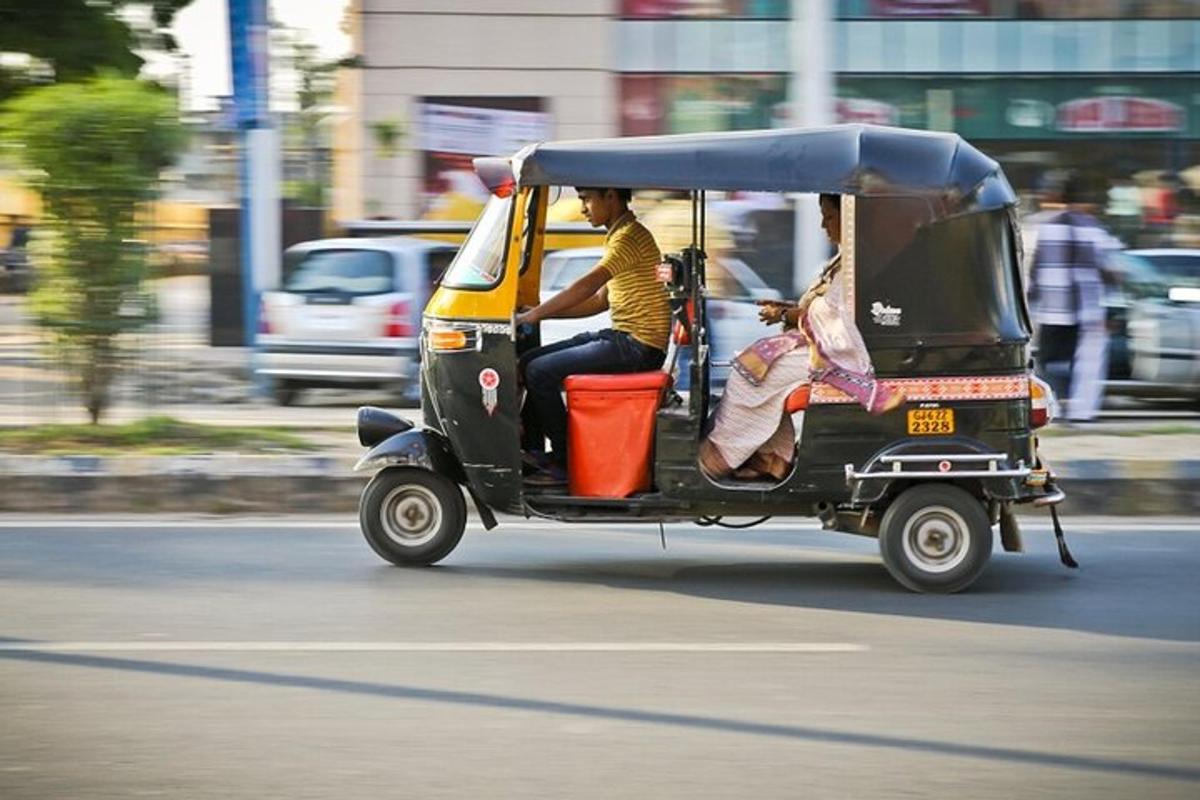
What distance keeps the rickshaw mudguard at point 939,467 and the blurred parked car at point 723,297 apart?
5.49m

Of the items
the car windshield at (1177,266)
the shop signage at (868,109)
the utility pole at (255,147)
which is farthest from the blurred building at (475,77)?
the car windshield at (1177,266)

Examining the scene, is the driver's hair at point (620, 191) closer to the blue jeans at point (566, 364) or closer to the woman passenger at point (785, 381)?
the blue jeans at point (566, 364)

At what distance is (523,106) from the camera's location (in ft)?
89.7

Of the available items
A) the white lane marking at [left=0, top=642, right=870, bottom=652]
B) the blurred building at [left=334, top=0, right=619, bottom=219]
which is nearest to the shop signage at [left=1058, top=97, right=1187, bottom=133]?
the blurred building at [left=334, top=0, right=619, bottom=219]

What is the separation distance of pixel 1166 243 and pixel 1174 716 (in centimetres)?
1985

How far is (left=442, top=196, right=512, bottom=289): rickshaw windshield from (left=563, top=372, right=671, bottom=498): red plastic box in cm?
59

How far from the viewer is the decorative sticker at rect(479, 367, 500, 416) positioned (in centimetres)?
834

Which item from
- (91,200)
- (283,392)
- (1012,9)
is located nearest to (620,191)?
(91,200)

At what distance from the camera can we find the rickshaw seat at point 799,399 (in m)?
8.08

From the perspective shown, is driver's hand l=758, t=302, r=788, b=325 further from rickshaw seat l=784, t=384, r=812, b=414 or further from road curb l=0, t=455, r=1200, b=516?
road curb l=0, t=455, r=1200, b=516

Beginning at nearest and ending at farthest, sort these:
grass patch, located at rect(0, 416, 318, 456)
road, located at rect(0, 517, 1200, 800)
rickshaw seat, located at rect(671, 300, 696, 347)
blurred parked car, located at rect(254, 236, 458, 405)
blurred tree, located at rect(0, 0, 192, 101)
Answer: road, located at rect(0, 517, 1200, 800) < rickshaw seat, located at rect(671, 300, 696, 347) < grass patch, located at rect(0, 416, 318, 456) < blurred parked car, located at rect(254, 236, 458, 405) < blurred tree, located at rect(0, 0, 192, 101)

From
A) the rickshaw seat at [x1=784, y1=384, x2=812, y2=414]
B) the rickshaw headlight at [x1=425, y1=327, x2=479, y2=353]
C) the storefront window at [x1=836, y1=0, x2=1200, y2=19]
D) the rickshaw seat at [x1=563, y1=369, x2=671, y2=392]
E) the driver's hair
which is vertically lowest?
the rickshaw seat at [x1=784, y1=384, x2=812, y2=414]

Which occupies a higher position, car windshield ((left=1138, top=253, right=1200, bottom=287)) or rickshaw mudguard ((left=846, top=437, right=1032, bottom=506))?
car windshield ((left=1138, top=253, right=1200, bottom=287))

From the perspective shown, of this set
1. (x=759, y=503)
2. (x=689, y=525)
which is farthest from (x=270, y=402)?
(x=759, y=503)
